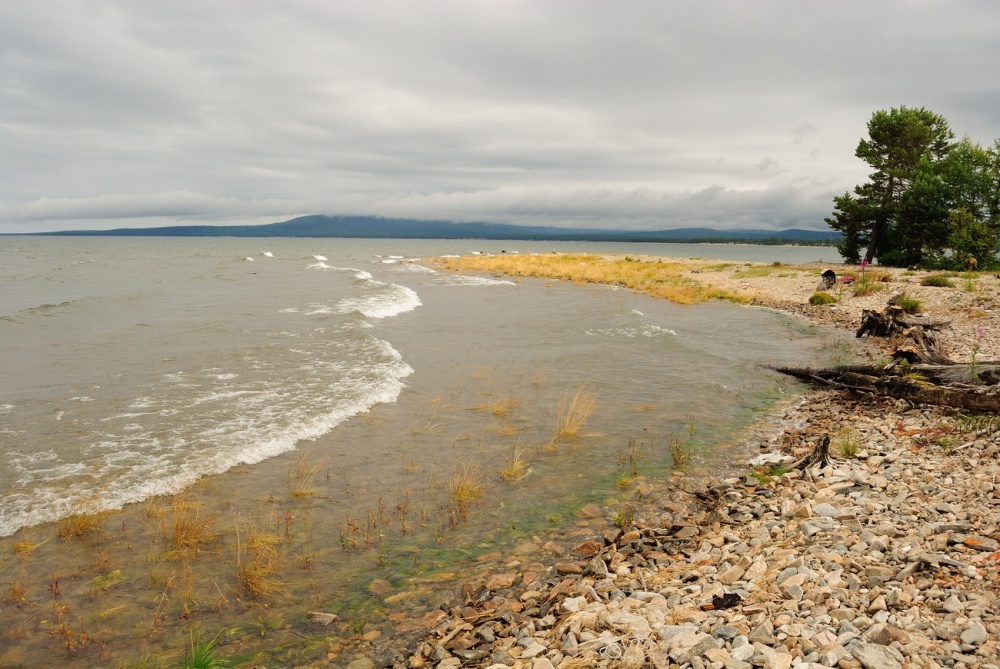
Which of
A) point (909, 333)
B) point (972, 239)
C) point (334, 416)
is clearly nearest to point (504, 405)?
point (334, 416)

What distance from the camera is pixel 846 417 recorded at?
39.0 ft

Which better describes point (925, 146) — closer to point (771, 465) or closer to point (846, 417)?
point (846, 417)

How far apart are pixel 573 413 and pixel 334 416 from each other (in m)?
5.44

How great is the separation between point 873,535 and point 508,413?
8.11 meters

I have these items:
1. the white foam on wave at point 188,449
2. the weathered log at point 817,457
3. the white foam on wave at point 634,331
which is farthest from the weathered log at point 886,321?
the white foam on wave at point 188,449

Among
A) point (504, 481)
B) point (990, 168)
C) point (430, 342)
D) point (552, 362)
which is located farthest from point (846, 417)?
point (990, 168)

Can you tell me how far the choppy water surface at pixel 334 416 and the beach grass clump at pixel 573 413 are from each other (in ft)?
0.76

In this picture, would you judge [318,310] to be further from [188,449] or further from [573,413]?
[573,413]

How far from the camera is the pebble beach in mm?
4523

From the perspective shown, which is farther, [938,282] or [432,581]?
[938,282]

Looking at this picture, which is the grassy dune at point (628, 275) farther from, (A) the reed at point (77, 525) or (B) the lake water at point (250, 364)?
(A) the reed at point (77, 525)

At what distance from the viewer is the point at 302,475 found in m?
9.68

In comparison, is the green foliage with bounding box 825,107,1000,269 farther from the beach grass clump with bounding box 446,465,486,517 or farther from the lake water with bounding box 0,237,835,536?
the beach grass clump with bounding box 446,465,486,517

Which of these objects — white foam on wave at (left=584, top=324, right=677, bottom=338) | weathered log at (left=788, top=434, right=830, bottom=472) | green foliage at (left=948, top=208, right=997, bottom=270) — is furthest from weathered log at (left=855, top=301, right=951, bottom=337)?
green foliage at (left=948, top=208, right=997, bottom=270)
